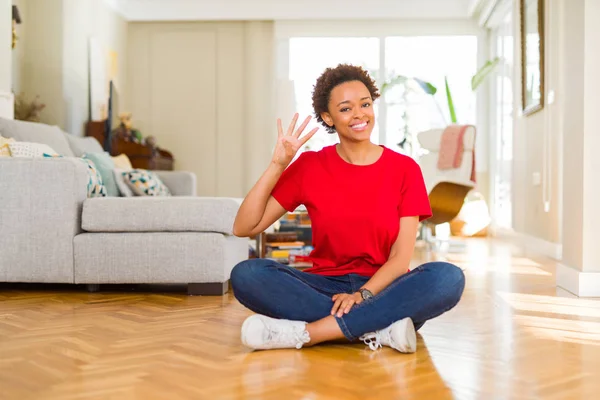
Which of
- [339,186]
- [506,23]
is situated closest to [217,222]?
[339,186]

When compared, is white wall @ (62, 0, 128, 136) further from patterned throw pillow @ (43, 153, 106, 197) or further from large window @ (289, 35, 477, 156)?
patterned throw pillow @ (43, 153, 106, 197)

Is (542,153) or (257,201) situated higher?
(542,153)

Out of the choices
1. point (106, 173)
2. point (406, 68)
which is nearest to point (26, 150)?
point (106, 173)

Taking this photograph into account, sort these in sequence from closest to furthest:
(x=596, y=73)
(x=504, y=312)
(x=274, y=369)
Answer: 1. (x=274, y=369)
2. (x=504, y=312)
3. (x=596, y=73)

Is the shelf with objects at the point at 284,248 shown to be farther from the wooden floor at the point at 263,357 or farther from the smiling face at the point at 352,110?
the smiling face at the point at 352,110

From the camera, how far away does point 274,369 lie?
6.16 feet

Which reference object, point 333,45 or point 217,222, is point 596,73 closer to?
point 217,222

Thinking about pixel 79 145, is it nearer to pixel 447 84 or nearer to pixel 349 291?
pixel 349 291

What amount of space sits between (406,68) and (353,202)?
666 centimetres

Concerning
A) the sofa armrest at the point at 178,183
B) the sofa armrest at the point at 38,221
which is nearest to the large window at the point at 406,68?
the sofa armrest at the point at 178,183

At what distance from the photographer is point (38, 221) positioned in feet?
11.0

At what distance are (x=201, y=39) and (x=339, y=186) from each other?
6.82 meters

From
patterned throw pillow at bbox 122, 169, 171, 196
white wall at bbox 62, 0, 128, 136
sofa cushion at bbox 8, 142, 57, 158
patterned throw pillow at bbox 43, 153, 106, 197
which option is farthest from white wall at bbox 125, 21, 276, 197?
sofa cushion at bbox 8, 142, 57, 158

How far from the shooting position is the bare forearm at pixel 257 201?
7.05 ft
